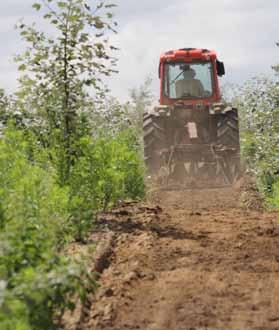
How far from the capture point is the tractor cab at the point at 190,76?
23.5 meters

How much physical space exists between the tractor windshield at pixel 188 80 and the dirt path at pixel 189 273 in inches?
369

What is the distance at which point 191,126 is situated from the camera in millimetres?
22484

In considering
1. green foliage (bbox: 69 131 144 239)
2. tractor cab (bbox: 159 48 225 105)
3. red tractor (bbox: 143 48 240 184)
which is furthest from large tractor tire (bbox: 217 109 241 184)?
green foliage (bbox: 69 131 144 239)

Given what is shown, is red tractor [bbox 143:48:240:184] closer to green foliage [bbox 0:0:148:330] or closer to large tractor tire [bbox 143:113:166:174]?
large tractor tire [bbox 143:113:166:174]

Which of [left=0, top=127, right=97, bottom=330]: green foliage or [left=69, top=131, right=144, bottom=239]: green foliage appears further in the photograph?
[left=69, top=131, right=144, bottom=239]: green foliage

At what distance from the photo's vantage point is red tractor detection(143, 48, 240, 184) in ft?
73.2

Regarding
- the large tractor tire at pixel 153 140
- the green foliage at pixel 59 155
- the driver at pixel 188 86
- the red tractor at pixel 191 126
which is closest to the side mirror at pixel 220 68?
the red tractor at pixel 191 126

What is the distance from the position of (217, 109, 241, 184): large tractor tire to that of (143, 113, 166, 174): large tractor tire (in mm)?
1267

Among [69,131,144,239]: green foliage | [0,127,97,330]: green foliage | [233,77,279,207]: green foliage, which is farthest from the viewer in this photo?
[233,77,279,207]: green foliage

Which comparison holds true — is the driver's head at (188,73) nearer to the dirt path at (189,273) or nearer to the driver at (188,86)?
the driver at (188,86)

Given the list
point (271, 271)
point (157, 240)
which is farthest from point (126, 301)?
point (157, 240)

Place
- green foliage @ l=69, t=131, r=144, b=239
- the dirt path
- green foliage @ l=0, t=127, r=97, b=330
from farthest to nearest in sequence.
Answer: green foliage @ l=69, t=131, r=144, b=239
the dirt path
green foliage @ l=0, t=127, r=97, b=330

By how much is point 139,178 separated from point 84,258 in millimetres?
11283

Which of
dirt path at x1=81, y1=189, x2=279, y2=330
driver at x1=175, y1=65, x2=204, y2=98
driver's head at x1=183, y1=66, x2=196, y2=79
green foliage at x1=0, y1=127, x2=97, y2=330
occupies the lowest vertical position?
dirt path at x1=81, y1=189, x2=279, y2=330
